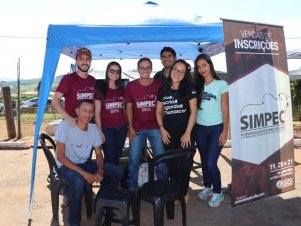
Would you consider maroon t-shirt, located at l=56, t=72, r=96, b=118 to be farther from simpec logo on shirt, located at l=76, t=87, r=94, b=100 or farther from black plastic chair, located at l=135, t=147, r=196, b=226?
black plastic chair, located at l=135, t=147, r=196, b=226

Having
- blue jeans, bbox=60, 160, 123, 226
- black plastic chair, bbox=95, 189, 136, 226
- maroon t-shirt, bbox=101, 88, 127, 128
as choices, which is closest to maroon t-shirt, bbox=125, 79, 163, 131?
maroon t-shirt, bbox=101, 88, 127, 128

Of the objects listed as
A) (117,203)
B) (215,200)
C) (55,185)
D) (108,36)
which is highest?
(108,36)

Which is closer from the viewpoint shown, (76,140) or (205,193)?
(76,140)

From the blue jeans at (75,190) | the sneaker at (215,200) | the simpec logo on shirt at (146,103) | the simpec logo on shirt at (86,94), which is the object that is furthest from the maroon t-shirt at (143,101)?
the sneaker at (215,200)

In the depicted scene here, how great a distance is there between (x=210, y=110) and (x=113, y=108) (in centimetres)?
115

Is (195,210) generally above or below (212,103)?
below

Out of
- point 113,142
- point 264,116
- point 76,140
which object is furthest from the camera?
point 113,142

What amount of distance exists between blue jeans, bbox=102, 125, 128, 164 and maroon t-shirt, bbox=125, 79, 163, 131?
26 centimetres

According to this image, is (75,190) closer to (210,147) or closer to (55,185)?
(55,185)

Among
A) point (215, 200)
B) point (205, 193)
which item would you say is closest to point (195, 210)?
point (215, 200)

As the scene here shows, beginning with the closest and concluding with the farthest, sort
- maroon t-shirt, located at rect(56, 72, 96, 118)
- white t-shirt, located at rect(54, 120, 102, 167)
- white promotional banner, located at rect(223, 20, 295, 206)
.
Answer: white t-shirt, located at rect(54, 120, 102, 167) → white promotional banner, located at rect(223, 20, 295, 206) → maroon t-shirt, located at rect(56, 72, 96, 118)

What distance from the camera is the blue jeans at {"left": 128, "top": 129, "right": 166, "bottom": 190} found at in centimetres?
405

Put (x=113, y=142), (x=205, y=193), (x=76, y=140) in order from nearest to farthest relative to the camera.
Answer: (x=76, y=140) < (x=113, y=142) < (x=205, y=193)

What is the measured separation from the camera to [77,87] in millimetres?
4004
